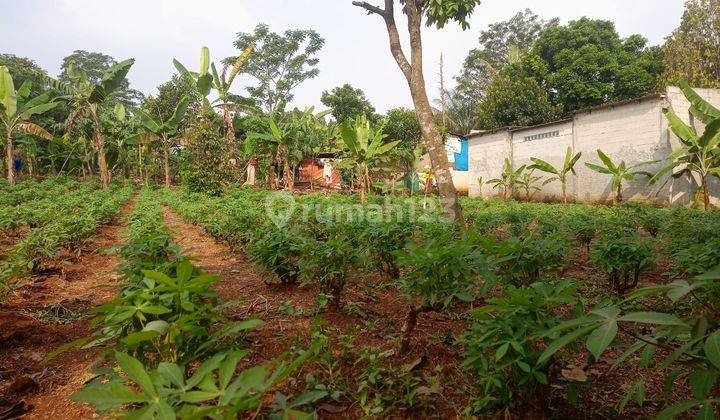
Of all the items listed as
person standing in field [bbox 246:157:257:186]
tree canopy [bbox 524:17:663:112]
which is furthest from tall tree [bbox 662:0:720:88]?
person standing in field [bbox 246:157:257:186]

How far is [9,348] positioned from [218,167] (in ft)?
Result: 46.2

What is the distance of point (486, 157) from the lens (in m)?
17.2

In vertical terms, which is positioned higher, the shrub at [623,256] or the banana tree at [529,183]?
the banana tree at [529,183]

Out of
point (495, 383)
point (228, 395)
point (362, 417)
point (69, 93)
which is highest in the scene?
point (69, 93)

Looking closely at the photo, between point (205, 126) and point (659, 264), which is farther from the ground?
point (205, 126)

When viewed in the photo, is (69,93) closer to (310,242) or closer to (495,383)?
(310,242)

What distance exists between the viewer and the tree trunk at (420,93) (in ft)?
20.1

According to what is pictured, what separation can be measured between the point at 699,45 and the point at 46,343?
23461 millimetres

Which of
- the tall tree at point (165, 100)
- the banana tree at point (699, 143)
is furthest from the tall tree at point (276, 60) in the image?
the banana tree at point (699, 143)

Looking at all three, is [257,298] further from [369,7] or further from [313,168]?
[313,168]

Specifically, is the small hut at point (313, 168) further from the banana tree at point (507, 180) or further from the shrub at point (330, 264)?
the shrub at point (330, 264)

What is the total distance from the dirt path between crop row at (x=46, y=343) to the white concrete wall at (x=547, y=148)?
14.2 meters

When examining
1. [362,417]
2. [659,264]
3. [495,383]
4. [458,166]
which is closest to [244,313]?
[362,417]

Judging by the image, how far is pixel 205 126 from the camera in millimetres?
16250
